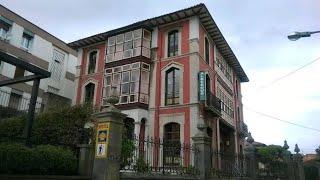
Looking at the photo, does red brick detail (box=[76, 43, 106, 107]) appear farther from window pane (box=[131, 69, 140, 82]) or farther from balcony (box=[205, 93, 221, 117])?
balcony (box=[205, 93, 221, 117])

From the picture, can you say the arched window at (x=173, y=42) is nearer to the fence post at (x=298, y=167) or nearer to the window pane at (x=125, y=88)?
the window pane at (x=125, y=88)

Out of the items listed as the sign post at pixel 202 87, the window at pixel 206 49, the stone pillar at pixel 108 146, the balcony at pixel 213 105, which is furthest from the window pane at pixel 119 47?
the stone pillar at pixel 108 146

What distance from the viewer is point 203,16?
77.7 ft

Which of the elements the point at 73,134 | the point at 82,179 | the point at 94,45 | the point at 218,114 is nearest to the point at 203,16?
the point at 218,114

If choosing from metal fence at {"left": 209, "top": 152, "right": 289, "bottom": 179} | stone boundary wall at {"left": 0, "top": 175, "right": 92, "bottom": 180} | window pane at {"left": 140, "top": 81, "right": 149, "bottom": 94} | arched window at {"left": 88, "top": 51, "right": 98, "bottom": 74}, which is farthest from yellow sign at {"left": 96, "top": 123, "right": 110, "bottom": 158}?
arched window at {"left": 88, "top": 51, "right": 98, "bottom": 74}

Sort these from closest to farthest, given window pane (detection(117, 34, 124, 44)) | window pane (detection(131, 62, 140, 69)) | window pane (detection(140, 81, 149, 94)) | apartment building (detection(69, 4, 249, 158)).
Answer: apartment building (detection(69, 4, 249, 158))
window pane (detection(140, 81, 149, 94))
window pane (detection(131, 62, 140, 69))
window pane (detection(117, 34, 124, 44))

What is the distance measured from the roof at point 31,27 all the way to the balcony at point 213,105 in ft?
52.3

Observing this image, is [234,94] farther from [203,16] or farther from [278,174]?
[278,174]

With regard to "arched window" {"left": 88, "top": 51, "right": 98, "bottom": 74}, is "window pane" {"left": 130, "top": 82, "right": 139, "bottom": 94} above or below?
below

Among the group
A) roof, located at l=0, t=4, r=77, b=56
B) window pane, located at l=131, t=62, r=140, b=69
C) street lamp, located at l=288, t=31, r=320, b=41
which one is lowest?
street lamp, located at l=288, t=31, r=320, b=41

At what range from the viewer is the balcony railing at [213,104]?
22895mm

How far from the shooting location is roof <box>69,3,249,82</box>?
23.4 metres

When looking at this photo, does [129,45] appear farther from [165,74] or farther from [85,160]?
[85,160]

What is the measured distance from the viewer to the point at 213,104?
2411 centimetres
